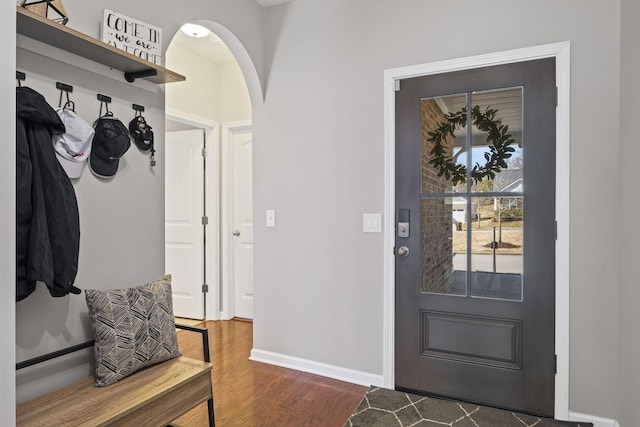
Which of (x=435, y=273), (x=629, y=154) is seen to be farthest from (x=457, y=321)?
(x=629, y=154)

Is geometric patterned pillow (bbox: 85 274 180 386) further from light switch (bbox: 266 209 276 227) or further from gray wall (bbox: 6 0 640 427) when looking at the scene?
light switch (bbox: 266 209 276 227)

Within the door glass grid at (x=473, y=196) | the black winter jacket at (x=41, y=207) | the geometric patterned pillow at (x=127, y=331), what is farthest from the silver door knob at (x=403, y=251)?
the black winter jacket at (x=41, y=207)

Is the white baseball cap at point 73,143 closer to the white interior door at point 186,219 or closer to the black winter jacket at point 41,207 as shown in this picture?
the black winter jacket at point 41,207

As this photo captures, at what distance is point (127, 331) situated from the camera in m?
1.78

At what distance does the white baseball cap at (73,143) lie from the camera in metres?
1.75

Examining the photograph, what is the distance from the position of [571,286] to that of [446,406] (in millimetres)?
984

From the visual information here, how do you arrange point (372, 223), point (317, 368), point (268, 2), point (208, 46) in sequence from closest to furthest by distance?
point (372, 223) → point (317, 368) → point (268, 2) → point (208, 46)

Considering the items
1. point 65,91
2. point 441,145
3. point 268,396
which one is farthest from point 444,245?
point 65,91

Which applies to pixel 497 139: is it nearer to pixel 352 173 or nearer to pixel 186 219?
pixel 352 173

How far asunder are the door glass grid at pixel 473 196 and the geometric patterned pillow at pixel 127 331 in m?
1.56

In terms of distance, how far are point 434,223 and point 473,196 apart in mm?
282

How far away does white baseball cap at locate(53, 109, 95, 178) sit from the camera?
1.75 m

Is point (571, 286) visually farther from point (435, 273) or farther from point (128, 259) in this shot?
point (128, 259)

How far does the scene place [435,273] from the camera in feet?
8.32
